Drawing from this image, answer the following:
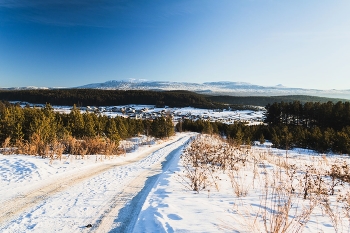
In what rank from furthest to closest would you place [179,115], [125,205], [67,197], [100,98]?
[100,98] → [179,115] → [67,197] → [125,205]

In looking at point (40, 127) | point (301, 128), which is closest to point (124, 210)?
point (40, 127)

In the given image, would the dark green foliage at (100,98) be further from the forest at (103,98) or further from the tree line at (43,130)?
the tree line at (43,130)

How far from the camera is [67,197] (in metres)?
5.73

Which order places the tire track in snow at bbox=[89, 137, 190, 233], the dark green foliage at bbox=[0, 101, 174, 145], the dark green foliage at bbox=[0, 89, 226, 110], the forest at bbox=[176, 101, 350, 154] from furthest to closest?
the dark green foliage at bbox=[0, 89, 226, 110] → the forest at bbox=[176, 101, 350, 154] → the dark green foliage at bbox=[0, 101, 174, 145] → the tire track in snow at bbox=[89, 137, 190, 233]

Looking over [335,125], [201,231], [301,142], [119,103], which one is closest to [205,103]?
[119,103]

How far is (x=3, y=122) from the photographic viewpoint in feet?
54.1

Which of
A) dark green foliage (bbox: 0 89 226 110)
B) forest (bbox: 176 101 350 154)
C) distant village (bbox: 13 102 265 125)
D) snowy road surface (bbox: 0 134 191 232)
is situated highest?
dark green foliage (bbox: 0 89 226 110)

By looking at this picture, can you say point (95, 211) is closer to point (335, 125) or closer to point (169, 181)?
point (169, 181)

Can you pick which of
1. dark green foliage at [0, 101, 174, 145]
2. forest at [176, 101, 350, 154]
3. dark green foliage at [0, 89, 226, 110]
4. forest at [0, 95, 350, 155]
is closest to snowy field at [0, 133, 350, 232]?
forest at [0, 95, 350, 155]

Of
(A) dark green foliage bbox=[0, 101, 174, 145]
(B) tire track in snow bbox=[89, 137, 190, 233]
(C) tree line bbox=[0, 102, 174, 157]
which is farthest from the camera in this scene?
(A) dark green foliage bbox=[0, 101, 174, 145]

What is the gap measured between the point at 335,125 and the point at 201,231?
6143 cm

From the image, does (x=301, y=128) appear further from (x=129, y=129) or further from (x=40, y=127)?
(x=40, y=127)

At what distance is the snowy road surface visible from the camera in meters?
4.20

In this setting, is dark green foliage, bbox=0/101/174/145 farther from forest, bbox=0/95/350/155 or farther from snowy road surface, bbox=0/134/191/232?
snowy road surface, bbox=0/134/191/232
